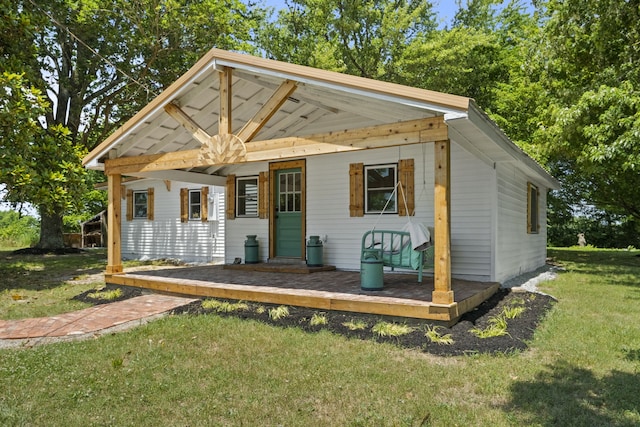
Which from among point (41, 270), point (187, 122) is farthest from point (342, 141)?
point (41, 270)

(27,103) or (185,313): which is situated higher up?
(27,103)

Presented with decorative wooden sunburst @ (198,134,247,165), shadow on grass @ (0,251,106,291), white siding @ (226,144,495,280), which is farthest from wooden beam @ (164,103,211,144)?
shadow on grass @ (0,251,106,291)

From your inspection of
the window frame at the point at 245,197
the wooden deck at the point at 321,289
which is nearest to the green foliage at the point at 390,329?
the wooden deck at the point at 321,289

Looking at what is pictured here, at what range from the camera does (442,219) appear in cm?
481

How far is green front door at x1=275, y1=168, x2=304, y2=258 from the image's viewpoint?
9.32 m

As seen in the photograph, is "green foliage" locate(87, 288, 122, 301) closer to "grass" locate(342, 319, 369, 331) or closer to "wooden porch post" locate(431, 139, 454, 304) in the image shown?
"grass" locate(342, 319, 369, 331)

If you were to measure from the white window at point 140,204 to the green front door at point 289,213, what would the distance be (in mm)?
6028

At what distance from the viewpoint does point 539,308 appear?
19.5 ft

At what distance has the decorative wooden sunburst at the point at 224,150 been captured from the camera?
6.04 m

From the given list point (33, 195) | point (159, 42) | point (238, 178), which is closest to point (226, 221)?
point (238, 178)

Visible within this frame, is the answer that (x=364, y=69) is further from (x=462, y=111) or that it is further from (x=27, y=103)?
(x=462, y=111)

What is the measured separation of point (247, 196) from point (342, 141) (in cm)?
519

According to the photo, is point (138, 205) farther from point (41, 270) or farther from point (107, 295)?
point (107, 295)

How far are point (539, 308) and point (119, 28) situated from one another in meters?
13.9
